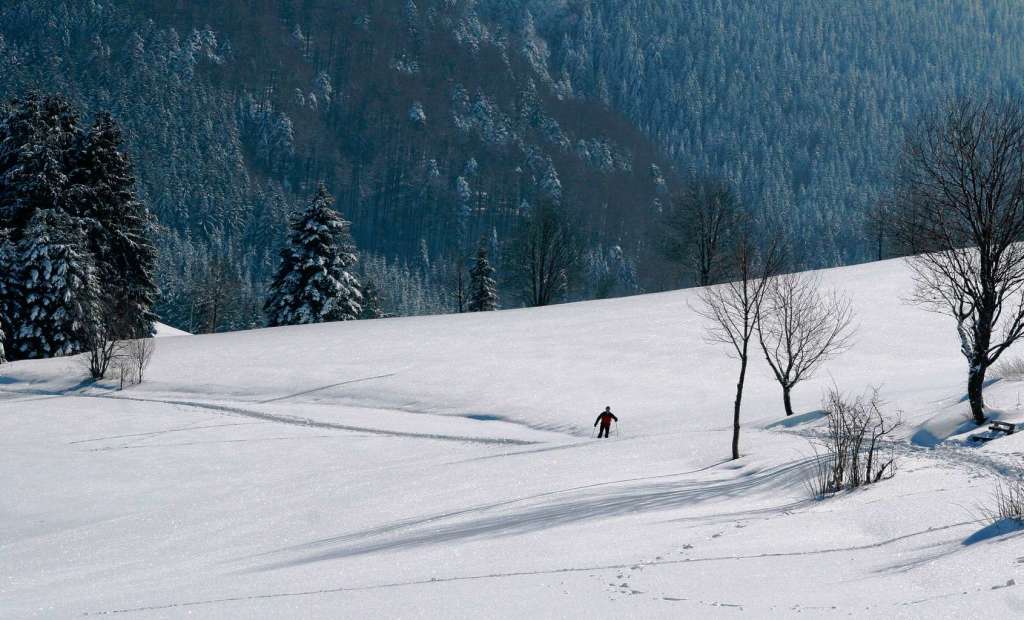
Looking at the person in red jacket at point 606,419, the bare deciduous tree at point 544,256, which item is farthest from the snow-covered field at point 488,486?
the bare deciduous tree at point 544,256

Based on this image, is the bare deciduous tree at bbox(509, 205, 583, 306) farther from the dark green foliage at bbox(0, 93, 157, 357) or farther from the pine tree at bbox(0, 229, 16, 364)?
the pine tree at bbox(0, 229, 16, 364)

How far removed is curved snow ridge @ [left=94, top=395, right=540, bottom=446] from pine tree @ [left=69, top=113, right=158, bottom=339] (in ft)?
50.8

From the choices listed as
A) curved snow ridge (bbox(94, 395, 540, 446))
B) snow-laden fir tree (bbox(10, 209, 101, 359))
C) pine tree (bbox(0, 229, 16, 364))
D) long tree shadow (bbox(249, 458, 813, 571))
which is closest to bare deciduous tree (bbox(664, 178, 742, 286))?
curved snow ridge (bbox(94, 395, 540, 446))

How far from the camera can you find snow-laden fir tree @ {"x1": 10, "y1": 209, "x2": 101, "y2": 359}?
40.8 metres

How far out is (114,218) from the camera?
158ft

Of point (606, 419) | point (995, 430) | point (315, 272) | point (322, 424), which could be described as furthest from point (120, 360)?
point (995, 430)

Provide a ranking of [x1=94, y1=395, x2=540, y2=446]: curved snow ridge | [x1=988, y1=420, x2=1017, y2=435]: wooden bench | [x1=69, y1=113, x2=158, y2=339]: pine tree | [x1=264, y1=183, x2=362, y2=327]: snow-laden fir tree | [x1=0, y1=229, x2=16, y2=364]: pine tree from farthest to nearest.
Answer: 1. [x1=264, y1=183, x2=362, y2=327]: snow-laden fir tree
2. [x1=69, y1=113, x2=158, y2=339]: pine tree
3. [x1=0, y1=229, x2=16, y2=364]: pine tree
4. [x1=94, y1=395, x2=540, y2=446]: curved snow ridge
5. [x1=988, y1=420, x2=1017, y2=435]: wooden bench

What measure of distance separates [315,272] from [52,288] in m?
15.2

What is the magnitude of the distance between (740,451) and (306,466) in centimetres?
1180

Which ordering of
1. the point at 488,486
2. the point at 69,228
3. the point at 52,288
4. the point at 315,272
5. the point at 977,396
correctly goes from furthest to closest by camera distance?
1. the point at 315,272
2. the point at 69,228
3. the point at 52,288
4. the point at 977,396
5. the point at 488,486

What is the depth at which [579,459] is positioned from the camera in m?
19.2

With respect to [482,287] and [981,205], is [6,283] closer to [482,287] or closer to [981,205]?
[482,287]

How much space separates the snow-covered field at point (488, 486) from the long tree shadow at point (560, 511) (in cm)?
9

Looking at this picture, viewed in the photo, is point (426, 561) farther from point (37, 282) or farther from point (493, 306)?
point (493, 306)
